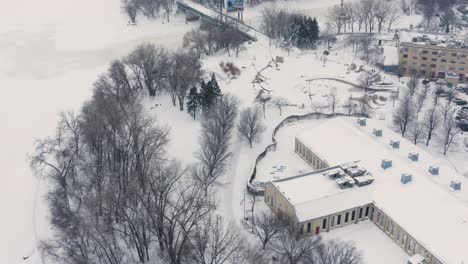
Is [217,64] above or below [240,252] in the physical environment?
above

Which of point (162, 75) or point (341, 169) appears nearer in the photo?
point (341, 169)

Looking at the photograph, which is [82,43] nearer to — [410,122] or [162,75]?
[162,75]

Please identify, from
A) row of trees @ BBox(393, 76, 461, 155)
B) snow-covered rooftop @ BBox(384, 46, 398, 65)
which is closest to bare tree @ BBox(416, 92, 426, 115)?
row of trees @ BBox(393, 76, 461, 155)

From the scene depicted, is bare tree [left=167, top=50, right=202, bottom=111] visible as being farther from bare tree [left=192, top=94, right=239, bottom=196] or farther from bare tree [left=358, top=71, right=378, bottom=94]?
bare tree [left=358, top=71, right=378, bottom=94]

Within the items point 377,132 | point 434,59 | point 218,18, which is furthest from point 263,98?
point 218,18

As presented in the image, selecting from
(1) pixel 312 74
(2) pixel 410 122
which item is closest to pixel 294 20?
(1) pixel 312 74

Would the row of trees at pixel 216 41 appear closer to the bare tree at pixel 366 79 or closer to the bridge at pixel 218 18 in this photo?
the bridge at pixel 218 18

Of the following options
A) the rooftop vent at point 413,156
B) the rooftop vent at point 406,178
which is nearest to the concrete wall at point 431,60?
the rooftop vent at point 413,156
